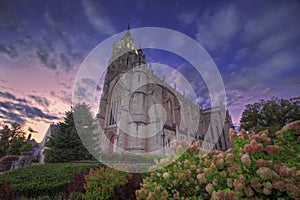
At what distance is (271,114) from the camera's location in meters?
20.8

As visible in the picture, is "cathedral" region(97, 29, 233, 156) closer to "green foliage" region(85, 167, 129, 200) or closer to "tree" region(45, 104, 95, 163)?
"tree" region(45, 104, 95, 163)

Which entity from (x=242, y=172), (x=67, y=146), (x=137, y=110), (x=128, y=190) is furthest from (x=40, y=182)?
(x=137, y=110)

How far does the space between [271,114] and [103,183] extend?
2432cm

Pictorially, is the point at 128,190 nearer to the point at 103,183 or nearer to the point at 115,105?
the point at 103,183

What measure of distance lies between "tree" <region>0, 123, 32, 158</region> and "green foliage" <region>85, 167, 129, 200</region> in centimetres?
3003

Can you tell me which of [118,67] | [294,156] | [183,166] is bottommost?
[183,166]

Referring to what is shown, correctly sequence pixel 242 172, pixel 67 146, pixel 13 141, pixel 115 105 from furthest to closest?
pixel 13 141
pixel 115 105
pixel 67 146
pixel 242 172

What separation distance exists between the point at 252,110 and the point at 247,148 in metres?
24.3

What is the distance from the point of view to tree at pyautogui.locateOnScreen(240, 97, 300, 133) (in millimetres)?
19566

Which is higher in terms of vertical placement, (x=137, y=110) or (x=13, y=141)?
(x=137, y=110)

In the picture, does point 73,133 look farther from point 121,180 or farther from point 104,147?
point 121,180

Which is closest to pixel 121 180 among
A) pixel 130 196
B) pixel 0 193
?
pixel 130 196

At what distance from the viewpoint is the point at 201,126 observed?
39156 millimetres

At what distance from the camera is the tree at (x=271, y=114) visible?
19.6 m
